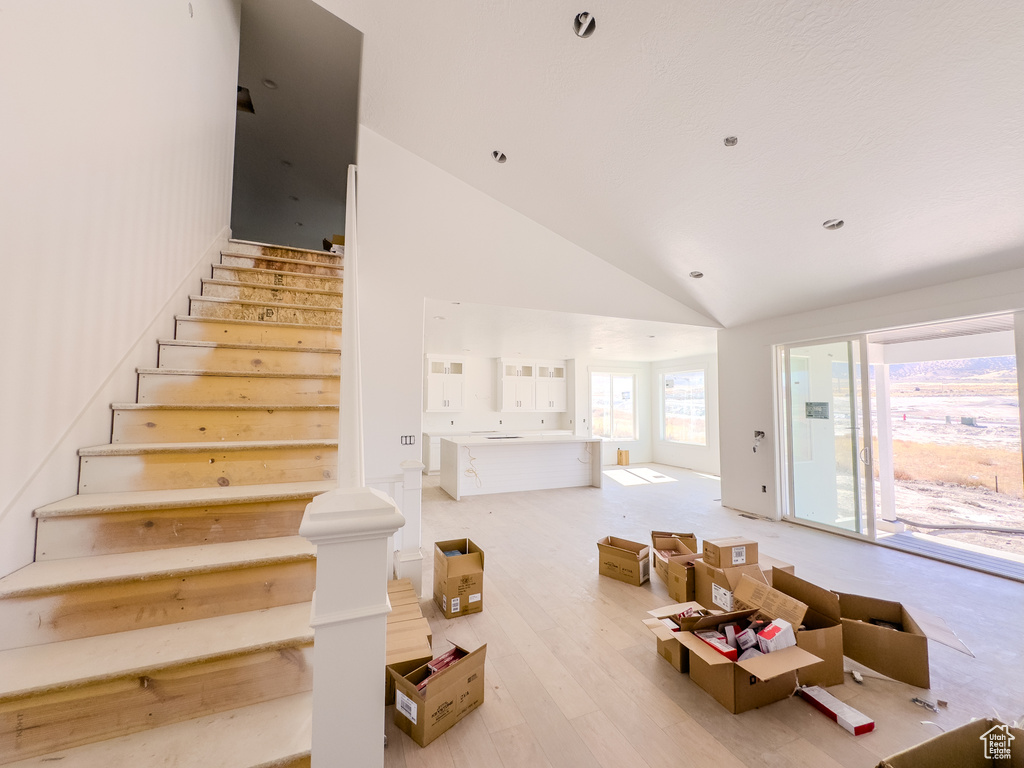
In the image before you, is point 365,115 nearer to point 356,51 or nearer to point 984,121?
point 356,51

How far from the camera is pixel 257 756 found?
958 mm

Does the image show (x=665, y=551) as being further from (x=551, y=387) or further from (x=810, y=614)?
(x=551, y=387)

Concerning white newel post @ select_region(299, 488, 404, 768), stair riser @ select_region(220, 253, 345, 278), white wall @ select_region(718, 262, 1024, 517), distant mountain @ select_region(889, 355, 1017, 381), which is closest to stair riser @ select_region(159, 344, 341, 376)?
stair riser @ select_region(220, 253, 345, 278)

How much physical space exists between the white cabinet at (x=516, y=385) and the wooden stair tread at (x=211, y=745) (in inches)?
265

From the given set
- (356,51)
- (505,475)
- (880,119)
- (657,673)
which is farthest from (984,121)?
(505,475)

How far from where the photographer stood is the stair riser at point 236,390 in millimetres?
1927

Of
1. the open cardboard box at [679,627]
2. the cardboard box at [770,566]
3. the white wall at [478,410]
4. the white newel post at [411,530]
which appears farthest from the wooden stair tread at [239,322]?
the white wall at [478,410]

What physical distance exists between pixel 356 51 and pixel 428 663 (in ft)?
17.3

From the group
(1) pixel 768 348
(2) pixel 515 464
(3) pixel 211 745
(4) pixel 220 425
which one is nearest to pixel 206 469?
(4) pixel 220 425

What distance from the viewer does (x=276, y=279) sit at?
2943 millimetres

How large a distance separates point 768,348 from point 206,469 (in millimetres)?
5259

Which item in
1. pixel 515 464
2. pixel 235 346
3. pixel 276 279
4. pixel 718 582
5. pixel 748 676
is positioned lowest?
pixel 748 676

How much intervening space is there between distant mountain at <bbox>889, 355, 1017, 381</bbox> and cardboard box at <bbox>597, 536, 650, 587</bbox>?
3.86 metres

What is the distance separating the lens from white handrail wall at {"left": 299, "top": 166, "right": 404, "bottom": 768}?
736 mm
